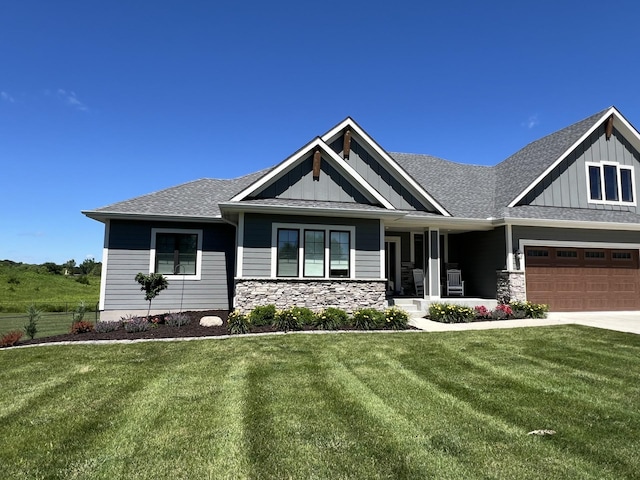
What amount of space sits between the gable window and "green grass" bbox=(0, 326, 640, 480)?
33.0 ft

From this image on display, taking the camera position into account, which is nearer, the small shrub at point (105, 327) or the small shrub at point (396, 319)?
the small shrub at point (105, 327)

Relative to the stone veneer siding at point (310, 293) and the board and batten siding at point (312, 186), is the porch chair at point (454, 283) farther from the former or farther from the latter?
the board and batten siding at point (312, 186)

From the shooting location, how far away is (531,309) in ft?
40.7

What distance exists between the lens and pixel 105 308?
38.8 feet

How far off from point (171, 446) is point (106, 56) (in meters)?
12.2

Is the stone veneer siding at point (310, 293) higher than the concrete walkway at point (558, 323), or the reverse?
the stone veneer siding at point (310, 293)

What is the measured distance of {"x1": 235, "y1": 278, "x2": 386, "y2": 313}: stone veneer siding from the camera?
1093cm

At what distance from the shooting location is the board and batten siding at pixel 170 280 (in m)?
12.0

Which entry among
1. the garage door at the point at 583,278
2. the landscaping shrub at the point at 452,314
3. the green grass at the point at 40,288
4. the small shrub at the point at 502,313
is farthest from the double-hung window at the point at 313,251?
the green grass at the point at 40,288

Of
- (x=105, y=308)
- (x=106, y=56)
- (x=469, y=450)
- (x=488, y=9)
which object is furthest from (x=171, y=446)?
(x=488, y=9)

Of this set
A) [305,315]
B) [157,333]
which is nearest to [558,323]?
[305,315]

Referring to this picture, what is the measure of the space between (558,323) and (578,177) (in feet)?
24.0

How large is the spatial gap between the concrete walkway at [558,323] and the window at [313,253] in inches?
130

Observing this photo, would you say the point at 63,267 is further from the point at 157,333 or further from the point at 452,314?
the point at 452,314
